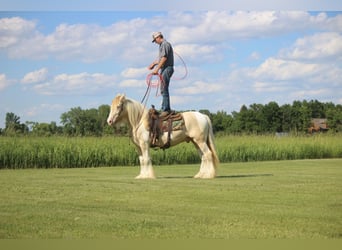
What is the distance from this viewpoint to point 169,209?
9.59 m

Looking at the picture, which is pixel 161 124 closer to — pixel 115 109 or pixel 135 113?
pixel 135 113

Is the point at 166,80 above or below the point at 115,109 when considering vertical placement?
above

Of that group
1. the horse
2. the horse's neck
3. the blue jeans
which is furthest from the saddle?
the blue jeans

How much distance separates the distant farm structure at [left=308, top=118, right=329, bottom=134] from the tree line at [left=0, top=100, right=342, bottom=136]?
0.28 m

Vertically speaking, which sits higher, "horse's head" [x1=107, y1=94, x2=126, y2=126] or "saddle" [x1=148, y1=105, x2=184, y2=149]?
"horse's head" [x1=107, y1=94, x2=126, y2=126]

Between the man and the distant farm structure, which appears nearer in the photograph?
the man

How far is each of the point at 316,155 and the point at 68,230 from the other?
23.0 metres

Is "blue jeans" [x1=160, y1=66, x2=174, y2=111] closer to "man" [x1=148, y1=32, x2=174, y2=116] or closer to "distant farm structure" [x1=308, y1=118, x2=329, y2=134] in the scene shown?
"man" [x1=148, y1=32, x2=174, y2=116]

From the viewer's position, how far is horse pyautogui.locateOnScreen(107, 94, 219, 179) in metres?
14.0

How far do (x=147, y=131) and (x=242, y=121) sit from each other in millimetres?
20614

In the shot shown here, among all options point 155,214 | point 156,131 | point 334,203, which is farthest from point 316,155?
point 155,214

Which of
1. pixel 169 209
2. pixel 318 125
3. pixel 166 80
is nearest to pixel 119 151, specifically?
pixel 166 80

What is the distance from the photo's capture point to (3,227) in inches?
320

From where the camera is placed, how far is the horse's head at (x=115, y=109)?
1387cm
